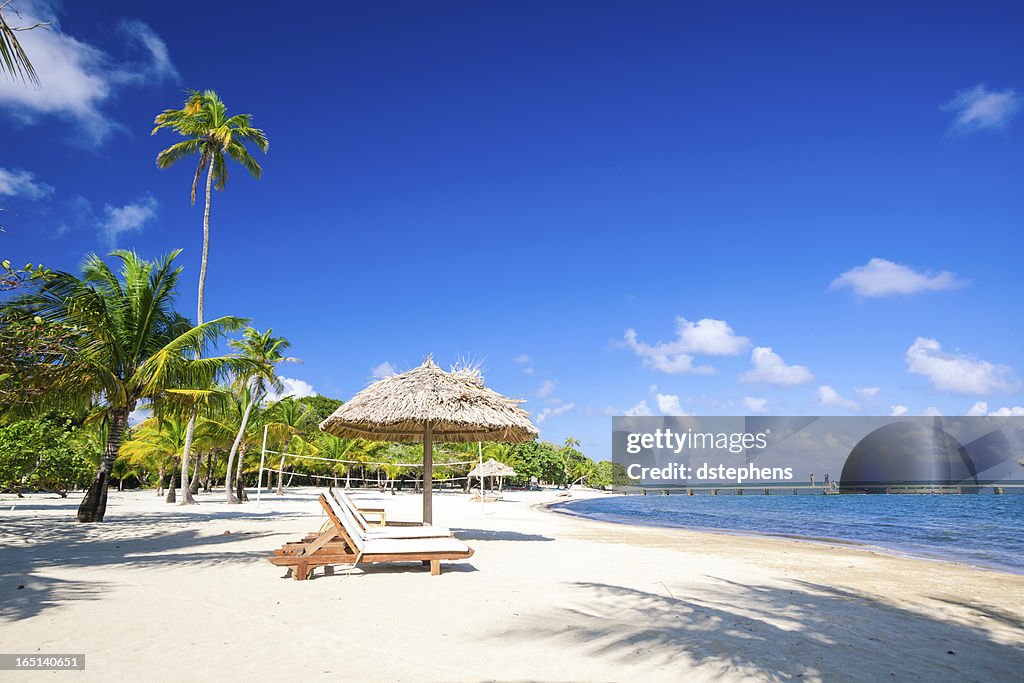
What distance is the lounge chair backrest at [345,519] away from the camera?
6.62 meters

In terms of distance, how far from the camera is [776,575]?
839cm

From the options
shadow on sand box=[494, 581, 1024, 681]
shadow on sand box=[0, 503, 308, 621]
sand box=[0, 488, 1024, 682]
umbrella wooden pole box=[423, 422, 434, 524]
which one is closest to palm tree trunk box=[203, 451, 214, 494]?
shadow on sand box=[0, 503, 308, 621]

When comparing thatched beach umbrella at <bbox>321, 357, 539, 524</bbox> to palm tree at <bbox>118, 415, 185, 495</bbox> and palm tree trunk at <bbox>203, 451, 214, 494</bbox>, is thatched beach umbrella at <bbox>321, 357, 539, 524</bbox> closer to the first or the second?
palm tree at <bbox>118, 415, 185, 495</bbox>

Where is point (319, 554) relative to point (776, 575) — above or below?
above

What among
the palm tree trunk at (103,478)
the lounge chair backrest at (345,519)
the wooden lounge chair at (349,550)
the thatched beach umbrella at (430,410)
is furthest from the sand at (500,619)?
the palm tree trunk at (103,478)

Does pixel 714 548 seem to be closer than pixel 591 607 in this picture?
No

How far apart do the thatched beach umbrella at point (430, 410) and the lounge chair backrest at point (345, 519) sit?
7.56ft

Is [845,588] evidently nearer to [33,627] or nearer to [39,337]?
[33,627]

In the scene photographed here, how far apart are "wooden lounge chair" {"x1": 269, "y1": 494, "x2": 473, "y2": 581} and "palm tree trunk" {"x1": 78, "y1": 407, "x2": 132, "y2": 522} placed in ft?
26.8

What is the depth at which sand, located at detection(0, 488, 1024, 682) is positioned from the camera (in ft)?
12.8

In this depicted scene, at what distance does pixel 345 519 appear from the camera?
679 centimetres

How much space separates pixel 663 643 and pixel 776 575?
474cm

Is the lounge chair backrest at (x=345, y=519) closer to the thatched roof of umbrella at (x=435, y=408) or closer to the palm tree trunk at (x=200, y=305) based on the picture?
the thatched roof of umbrella at (x=435, y=408)

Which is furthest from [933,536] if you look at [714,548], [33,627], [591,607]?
[33,627]
